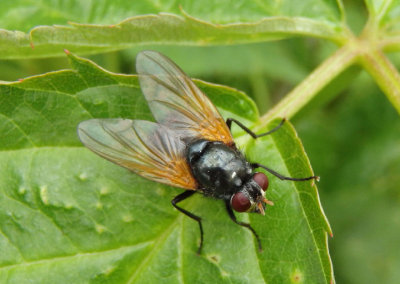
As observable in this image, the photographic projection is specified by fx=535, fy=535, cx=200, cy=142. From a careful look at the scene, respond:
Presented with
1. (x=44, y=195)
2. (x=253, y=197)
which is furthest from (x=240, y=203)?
(x=44, y=195)

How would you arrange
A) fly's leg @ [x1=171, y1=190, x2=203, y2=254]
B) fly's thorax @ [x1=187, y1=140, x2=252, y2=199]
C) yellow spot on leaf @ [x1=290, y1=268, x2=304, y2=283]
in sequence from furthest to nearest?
fly's thorax @ [x1=187, y1=140, x2=252, y2=199] → fly's leg @ [x1=171, y1=190, x2=203, y2=254] → yellow spot on leaf @ [x1=290, y1=268, x2=304, y2=283]

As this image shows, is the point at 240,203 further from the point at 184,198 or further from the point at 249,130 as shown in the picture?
the point at 249,130

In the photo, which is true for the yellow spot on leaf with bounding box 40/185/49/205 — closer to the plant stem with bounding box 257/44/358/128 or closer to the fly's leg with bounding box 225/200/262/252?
the fly's leg with bounding box 225/200/262/252

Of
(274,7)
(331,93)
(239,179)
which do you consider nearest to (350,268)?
(331,93)

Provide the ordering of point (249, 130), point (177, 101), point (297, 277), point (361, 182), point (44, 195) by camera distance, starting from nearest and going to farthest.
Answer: point (297, 277) → point (44, 195) → point (249, 130) → point (177, 101) → point (361, 182)

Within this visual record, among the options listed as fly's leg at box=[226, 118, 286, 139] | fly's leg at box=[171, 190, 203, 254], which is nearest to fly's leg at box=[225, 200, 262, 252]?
fly's leg at box=[171, 190, 203, 254]

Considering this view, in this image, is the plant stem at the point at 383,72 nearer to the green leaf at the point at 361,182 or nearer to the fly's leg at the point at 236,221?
the fly's leg at the point at 236,221

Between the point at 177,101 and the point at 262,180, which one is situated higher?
the point at 177,101

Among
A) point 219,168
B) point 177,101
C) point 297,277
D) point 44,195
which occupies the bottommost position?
point 44,195
